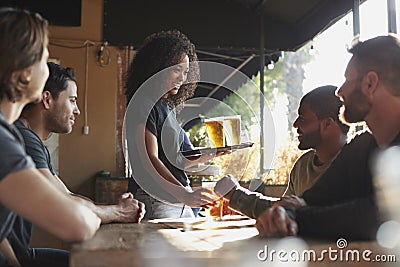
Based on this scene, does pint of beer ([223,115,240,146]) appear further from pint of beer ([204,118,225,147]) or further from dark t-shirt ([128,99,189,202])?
dark t-shirt ([128,99,189,202])

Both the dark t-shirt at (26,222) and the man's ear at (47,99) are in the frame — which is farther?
the man's ear at (47,99)

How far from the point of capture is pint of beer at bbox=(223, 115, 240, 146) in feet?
7.16

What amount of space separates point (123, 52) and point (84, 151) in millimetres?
1059

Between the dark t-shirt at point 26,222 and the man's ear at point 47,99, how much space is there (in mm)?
316

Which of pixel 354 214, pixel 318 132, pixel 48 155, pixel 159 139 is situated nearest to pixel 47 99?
pixel 48 155

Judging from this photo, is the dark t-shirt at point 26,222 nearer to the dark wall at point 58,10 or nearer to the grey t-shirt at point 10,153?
the grey t-shirt at point 10,153

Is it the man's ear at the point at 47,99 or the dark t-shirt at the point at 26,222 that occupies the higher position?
the man's ear at the point at 47,99

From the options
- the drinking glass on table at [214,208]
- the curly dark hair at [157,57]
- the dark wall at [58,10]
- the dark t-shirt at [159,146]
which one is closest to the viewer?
the drinking glass on table at [214,208]

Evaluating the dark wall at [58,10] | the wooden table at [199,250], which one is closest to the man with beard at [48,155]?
the wooden table at [199,250]

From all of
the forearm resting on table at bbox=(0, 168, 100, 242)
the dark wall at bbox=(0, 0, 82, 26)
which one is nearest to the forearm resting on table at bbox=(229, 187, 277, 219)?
the forearm resting on table at bbox=(0, 168, 100, 242)

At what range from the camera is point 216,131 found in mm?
2271

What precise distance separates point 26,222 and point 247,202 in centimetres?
78

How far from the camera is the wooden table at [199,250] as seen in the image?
112 centimetres

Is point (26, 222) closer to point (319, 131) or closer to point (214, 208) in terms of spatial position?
point (214, 208)
